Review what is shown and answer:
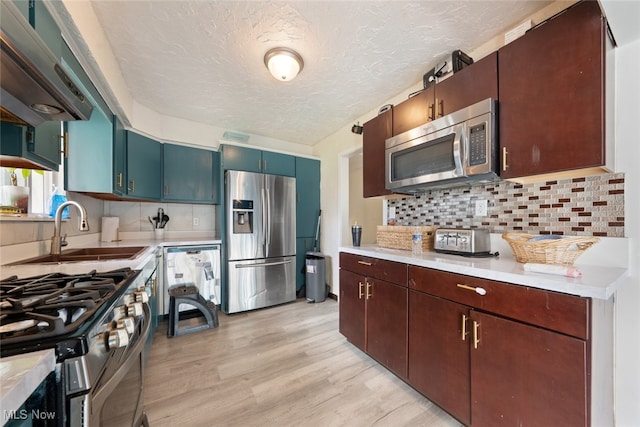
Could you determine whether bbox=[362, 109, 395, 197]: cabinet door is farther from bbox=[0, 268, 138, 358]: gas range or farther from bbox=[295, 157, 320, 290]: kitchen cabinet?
bbox=[0, 268, 138, 358]: gas range

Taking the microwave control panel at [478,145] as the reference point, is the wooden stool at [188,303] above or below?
below

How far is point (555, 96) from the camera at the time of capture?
1152mm

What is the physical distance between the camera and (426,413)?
1.40m

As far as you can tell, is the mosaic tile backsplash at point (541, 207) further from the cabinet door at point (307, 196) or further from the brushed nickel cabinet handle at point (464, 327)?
the cabinet door at point (307, 196)

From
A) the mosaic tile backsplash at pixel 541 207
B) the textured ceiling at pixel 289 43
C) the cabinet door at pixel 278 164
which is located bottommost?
the mosaic tile backsplash at pixel 541 207

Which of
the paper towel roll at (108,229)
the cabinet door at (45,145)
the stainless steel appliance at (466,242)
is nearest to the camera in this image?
the cabinet door at (45,145)

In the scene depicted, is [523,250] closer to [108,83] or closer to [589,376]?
[589,376]

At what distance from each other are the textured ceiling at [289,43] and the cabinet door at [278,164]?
689 mm

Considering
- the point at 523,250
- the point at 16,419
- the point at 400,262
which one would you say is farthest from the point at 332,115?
the point at 16,419

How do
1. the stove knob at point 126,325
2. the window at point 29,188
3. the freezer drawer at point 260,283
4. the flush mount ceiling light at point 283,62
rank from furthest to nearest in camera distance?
1. the freezer drawer at point 260,283
2. the flush mount ceiling light at point 283,62
3. the window at point 29,188
4. the stove knob at point 126,325

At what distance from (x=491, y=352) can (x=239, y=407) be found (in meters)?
1.44

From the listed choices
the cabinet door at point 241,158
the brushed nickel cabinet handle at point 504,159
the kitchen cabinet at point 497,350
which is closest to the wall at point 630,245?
the brushed nickel cabinet handle at point 504,159

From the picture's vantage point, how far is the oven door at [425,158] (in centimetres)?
151

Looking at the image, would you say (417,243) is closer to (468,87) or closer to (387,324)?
(387,324)
